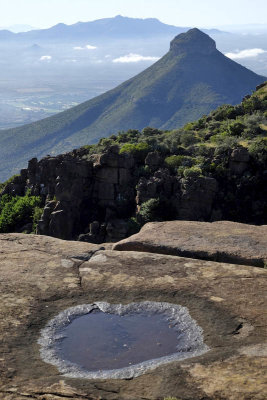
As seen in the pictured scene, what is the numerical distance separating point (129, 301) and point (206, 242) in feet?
10.3

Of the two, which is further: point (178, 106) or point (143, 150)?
point (178, 106)

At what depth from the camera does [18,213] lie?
31938 millimetres

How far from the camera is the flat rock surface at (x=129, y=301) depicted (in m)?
7.42

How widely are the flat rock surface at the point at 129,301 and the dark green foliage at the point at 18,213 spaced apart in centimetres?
1750

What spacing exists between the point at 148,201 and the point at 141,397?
67.6ft

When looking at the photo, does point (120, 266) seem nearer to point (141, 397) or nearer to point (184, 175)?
point (141, 397)

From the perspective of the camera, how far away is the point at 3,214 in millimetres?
32000

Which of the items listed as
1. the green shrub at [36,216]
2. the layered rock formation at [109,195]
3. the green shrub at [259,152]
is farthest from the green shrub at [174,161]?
the green shrub at [36,216]

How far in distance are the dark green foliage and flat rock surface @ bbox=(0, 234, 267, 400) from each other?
17.5m

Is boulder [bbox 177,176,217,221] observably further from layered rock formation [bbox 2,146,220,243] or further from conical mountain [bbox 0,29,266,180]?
conical mountain [bbox 0,29,266,180]

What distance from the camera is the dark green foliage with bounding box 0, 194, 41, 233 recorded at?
31453mm

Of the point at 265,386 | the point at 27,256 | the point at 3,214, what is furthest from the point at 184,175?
the point at 265,386

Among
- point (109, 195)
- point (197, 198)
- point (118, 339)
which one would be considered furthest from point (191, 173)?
point (118, 339)

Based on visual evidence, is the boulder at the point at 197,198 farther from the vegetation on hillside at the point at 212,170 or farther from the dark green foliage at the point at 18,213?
the dark green foliage at the point at 18,213
